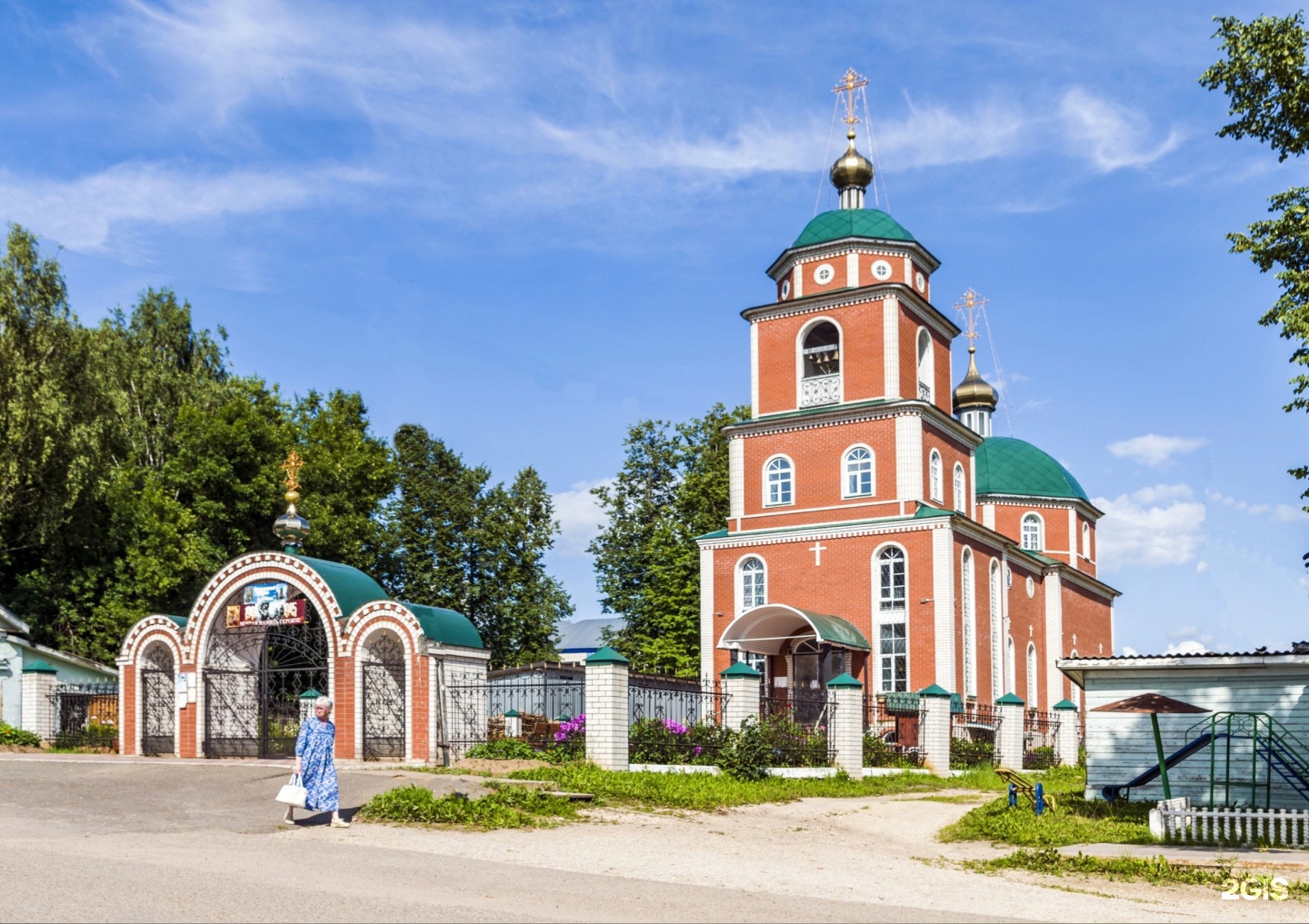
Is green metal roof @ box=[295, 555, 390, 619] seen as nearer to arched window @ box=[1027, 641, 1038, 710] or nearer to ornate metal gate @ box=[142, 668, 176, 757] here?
ornate metal gate @ box=[142, 668, 176, 757]

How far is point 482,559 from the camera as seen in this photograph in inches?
1623

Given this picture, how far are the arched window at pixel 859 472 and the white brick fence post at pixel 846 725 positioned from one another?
931 cm

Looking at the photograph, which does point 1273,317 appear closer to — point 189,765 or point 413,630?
point 413,630

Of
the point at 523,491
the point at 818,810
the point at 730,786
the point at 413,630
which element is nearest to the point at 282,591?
the point at 413,630

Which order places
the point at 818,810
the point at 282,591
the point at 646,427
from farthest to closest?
the point at 646,427 → the point at 282,591 → the point at 818,810

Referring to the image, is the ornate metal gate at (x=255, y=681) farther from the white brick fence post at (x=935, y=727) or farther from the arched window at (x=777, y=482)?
the arched window at (x=777, y=482)

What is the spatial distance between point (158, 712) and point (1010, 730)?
48.4 feet

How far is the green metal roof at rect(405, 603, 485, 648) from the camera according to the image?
1891cm

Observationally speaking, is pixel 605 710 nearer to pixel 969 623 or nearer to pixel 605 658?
pixel 605 658

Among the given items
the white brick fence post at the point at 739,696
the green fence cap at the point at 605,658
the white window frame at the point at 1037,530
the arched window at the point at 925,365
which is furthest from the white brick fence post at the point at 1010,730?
the white window frame at the point at 1037,530

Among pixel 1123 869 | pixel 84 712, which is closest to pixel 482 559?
pixel 84 712

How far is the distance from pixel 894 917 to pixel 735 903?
3.43 feet

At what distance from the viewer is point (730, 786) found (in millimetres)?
16453

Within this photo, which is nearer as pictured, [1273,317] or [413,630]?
[1273,317]
